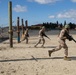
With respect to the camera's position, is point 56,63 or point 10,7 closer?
point 56,63

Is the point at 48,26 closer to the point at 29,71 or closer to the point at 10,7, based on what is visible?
the point at 10,7

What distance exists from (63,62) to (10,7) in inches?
344

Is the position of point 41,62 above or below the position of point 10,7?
below

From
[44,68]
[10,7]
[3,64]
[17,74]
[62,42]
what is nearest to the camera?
[17,74]

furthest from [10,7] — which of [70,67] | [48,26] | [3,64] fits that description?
[48,26]

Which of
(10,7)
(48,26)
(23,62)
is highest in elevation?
(10,7)

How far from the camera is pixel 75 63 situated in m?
12.4

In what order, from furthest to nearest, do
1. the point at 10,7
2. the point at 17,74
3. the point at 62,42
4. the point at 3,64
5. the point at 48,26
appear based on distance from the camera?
1. the point at 48,26
2. the point at 10,7
3. the point at 62,42
4. the point at 3,64
5. the point at 17,74

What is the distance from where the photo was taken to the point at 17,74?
1002 cm

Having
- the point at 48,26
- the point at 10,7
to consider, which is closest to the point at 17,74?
the point at 10,7

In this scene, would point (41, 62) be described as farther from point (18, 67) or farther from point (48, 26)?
point (48, 26)

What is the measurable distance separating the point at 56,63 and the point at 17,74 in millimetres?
2820

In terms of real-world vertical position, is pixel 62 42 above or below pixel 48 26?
above

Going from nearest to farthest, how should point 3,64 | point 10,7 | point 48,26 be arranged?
point 3,64 < point 10,7 < point 48,26
